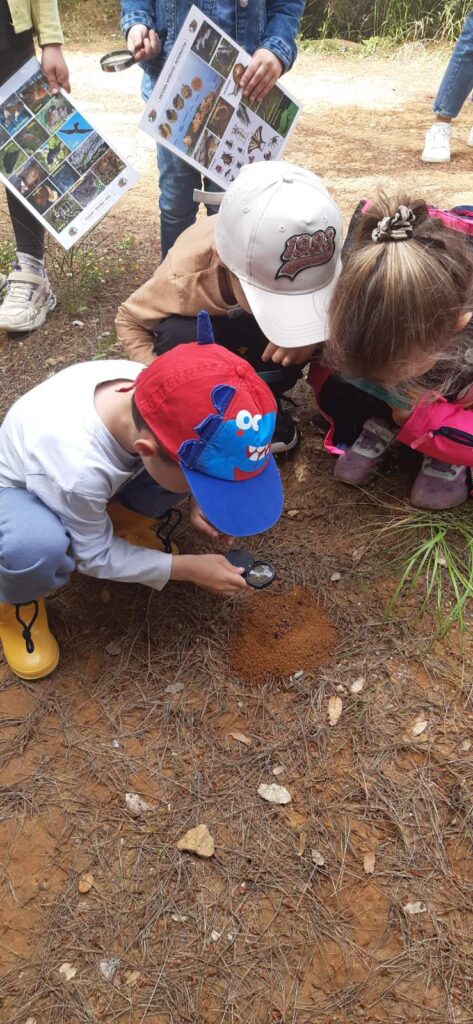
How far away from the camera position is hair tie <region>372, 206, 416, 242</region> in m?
1.57

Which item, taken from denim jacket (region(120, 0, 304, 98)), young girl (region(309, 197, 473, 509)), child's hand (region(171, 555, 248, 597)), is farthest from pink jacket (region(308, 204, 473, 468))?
denim jacket (region(120, 0, 304, 98))

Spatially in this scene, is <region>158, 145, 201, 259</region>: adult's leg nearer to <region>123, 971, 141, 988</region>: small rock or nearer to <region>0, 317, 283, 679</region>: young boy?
<region>0, 317, 283, 679</region>: young boy

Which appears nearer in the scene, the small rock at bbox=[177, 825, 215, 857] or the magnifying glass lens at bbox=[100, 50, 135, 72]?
the small rock at bbox=[177, 825, 215, 857]

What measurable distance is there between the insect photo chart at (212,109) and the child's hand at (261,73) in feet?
0.10

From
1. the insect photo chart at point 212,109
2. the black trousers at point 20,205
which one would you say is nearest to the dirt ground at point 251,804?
the insect photo chart at point 212,109

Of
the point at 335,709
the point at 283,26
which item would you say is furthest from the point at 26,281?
the point at 335,709

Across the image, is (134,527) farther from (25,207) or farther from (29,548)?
(25,207)

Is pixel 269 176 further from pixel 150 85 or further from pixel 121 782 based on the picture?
pixel 121 782

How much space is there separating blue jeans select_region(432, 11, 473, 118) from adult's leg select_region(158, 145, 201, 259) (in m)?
2.68

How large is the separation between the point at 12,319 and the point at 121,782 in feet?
7.06

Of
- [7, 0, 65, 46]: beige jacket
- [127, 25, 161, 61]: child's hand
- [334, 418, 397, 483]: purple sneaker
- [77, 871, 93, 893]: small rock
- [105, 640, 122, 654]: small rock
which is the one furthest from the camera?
[7, 0, 65, 46]: beige jacket

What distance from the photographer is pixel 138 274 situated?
137 inches

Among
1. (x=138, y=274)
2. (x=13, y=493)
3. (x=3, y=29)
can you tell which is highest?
(x=3, y=29)

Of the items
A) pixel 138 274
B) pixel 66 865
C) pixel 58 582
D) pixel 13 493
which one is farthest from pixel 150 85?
pixel 66 865
